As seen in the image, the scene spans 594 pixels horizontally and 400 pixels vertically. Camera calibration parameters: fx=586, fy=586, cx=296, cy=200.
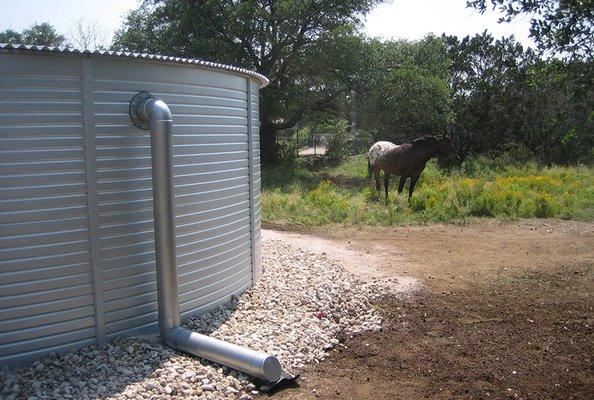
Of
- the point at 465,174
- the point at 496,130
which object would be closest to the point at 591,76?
the point at 465,174

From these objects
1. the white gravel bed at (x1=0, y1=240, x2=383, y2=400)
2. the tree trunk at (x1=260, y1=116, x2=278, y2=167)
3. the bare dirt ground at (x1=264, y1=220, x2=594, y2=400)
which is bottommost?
the bare dirt ground at (x1=264, y1=220, x2=594, y2=400)

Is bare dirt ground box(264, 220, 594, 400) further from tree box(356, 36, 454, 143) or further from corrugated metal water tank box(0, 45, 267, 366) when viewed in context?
tree box(356, 36, 454, 143)

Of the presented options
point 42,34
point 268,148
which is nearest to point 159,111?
point 268,148

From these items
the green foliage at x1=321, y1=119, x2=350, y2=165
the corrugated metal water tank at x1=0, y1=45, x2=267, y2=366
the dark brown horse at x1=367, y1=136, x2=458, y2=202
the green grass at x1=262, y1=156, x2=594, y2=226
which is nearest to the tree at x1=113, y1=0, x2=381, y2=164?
the green foliage at x1=321, y1=119, x2=350, y2=165

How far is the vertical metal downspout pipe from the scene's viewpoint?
5.00 metres

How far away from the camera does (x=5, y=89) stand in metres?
4.53

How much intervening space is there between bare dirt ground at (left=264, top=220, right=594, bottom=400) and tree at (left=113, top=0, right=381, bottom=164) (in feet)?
39.3

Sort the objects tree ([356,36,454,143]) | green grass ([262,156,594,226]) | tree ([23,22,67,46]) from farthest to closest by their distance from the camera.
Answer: tree ([23,22,67,46]) < tree ([356,36,454,143]) < green grass ([262,156,594,226])

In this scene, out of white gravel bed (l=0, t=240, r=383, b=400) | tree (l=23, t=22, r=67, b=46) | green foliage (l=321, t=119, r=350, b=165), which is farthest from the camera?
tree (l=23, t=22, r=67, b=46)

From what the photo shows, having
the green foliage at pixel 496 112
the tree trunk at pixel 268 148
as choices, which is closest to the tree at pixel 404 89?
the green foliage at pixel 496 112

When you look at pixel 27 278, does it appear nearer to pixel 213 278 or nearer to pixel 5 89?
pixel 5 89

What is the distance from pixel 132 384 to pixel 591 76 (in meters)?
4.15

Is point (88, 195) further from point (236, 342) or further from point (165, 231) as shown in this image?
point (236, 342)

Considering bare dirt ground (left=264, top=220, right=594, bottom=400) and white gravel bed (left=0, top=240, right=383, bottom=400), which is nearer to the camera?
white gravel bed (left=0, top=240, right=383, bottom=400)
